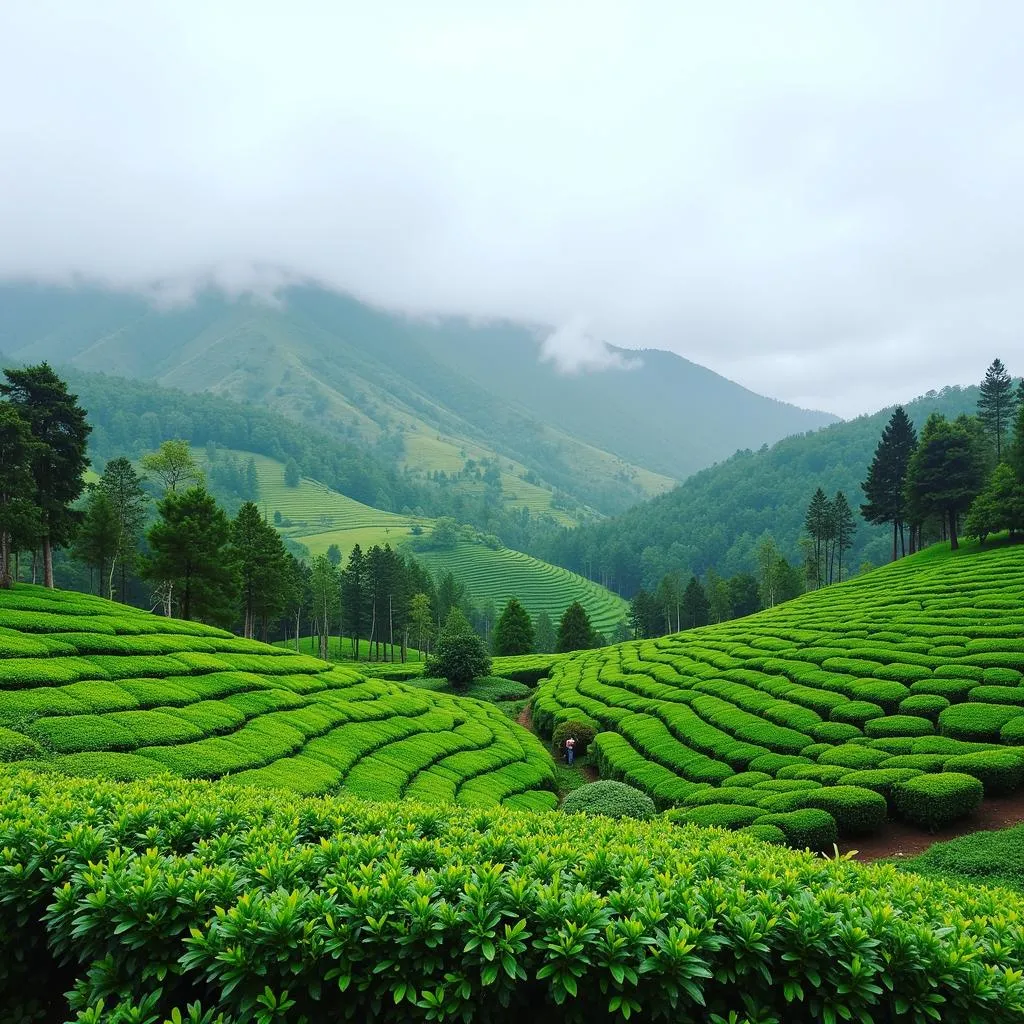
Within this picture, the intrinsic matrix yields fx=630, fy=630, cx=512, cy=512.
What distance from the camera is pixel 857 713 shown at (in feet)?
74.6

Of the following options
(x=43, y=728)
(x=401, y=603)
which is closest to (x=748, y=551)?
(x=401, y=603)

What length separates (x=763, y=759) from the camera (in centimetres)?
2141

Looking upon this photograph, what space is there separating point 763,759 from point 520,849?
57.5 feet

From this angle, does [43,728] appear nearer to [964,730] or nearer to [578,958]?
[578,958]

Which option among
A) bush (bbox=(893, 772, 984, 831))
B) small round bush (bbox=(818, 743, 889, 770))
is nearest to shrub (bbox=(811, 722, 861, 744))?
small round bush (bbox=(818, 743, 889, 770))

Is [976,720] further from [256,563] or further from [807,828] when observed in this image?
[256,563]

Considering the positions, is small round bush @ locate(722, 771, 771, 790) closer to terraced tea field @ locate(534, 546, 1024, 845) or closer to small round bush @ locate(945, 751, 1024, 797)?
terraced tea field @ locate(534, 546, 1024, 845)

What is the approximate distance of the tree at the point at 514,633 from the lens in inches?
3039

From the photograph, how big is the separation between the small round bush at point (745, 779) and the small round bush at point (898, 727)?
4.22 metres

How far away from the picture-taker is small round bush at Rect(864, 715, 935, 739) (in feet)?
67.8

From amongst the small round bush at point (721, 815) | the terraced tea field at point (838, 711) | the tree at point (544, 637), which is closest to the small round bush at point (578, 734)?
the terraced tea field at point (838, 711)

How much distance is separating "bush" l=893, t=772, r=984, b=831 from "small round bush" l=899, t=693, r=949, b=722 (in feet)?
19.0

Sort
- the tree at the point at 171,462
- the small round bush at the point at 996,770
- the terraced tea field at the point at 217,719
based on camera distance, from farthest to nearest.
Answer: the tree at the point at 171,462 → the terraced tea field at the point at 217,719 → the small round bush at the point at 996,770

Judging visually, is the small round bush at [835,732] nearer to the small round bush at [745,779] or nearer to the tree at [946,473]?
the small round bush at [745,779]
